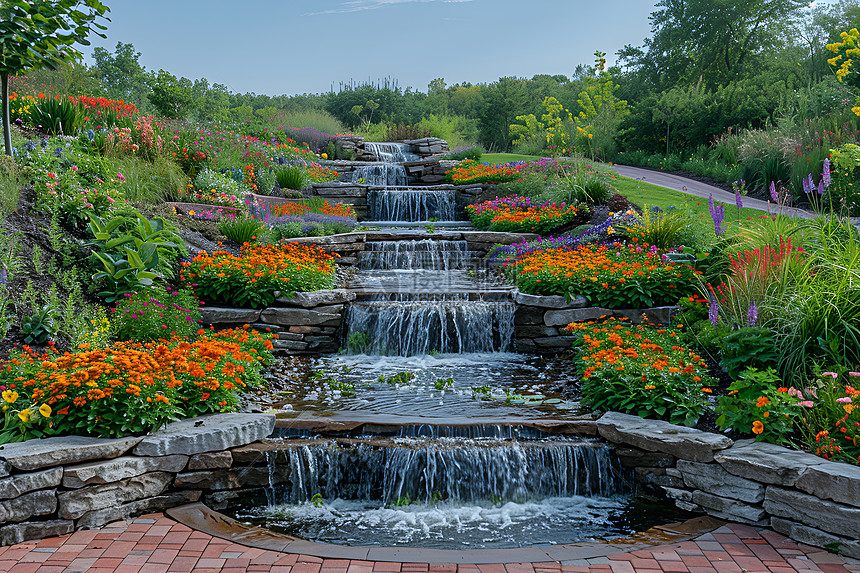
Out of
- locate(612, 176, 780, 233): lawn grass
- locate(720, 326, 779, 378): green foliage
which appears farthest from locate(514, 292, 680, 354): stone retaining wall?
locate(612, 176, 780, 233): lawn grass

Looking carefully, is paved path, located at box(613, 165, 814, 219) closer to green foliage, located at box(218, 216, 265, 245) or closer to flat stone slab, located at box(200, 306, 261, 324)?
green foliage, located at box(218, 216, 265, 245)

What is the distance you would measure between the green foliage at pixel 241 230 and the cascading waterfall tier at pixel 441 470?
4589 millimetres

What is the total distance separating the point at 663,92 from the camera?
19938 millimetres

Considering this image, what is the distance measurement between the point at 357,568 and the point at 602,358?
2.74 metres

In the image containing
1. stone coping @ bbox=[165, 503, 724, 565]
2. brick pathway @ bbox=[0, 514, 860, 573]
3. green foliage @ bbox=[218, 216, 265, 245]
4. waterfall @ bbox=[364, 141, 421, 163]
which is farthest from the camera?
waterfall @ bbox=[364, 141, 421, 163]

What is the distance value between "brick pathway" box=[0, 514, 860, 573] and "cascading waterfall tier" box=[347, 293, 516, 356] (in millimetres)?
3297

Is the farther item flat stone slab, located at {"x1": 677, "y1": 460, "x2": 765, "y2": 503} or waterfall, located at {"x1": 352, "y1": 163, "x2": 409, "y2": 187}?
waterfall, located at {"x1": 352, "y1": 163, "x2": 409, "y2": 187}

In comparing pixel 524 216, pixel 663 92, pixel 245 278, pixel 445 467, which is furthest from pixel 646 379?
pixel 663 92

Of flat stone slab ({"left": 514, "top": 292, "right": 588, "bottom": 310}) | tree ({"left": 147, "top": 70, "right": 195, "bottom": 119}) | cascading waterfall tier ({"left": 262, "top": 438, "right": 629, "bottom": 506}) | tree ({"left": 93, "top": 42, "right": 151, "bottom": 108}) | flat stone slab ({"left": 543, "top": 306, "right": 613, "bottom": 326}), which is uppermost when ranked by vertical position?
tree ({"left": 93, "top": 42, "right": 151, "bottom": 108})

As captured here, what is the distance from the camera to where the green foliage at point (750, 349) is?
159 inches

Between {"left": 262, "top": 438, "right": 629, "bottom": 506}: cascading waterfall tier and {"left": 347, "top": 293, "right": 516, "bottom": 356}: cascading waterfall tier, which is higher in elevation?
{"left": 347, "top": 293, "right": 516, "bottom": 356}: cascading waterfall tier

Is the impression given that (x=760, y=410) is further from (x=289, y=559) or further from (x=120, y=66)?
(x=120, y=66)

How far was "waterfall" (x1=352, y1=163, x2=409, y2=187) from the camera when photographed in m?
13.6

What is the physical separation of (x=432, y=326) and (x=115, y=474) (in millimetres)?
3517
